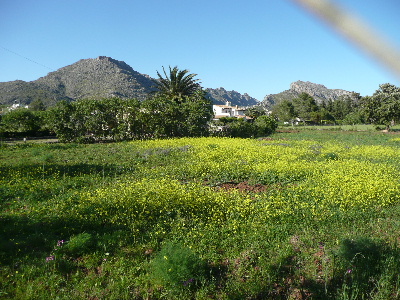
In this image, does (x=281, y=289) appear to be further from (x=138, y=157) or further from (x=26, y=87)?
(x=26, y=87)

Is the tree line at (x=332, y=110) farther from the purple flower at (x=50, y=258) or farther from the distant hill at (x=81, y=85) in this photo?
the distant hill at (x=81, y=85)

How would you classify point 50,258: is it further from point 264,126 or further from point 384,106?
point 384,106

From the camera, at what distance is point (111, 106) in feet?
89.5

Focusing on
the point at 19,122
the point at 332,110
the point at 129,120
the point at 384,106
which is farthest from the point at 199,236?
the point at 332,110

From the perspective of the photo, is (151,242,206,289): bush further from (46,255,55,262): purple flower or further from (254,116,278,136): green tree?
(254,116,278,136): green tree

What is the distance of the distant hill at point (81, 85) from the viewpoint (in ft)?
394

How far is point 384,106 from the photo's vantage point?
40812 mm

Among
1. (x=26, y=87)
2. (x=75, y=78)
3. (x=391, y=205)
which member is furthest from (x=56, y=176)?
(x=75, y=78)

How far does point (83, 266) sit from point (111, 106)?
2424 cm

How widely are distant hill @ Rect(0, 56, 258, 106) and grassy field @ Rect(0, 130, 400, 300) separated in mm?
108500

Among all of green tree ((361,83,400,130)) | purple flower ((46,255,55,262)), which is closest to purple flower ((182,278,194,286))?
purple flower ((46,255,55,262))

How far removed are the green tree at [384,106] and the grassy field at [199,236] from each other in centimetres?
3621

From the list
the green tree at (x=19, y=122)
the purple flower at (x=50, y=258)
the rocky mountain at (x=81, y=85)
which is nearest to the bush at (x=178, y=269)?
the purple flower at (x=50, y=258)

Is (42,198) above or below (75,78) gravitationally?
below
